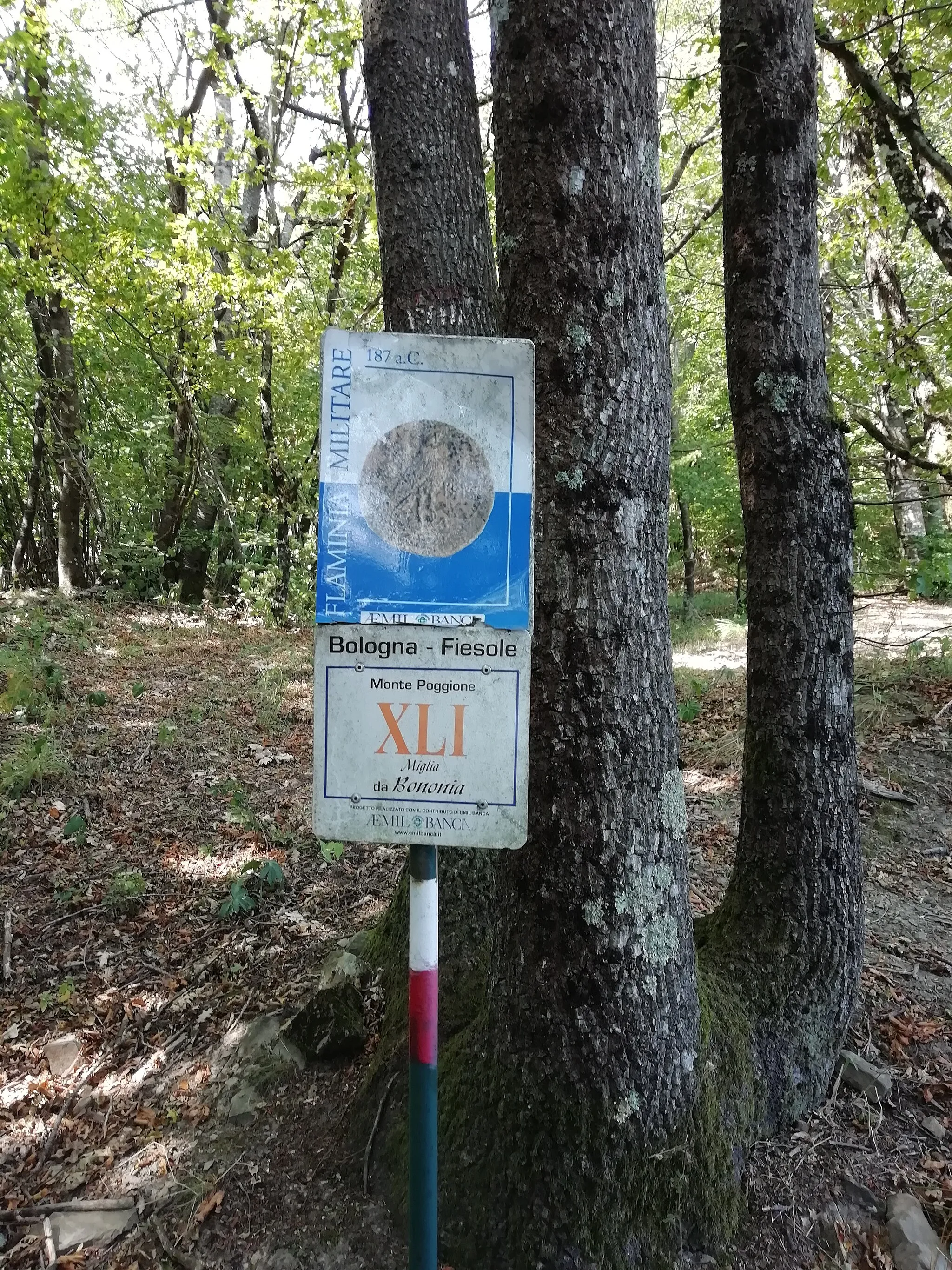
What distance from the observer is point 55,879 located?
160 inches

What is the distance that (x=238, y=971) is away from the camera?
3.37 meters

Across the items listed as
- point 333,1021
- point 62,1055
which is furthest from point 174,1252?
point 62,1055

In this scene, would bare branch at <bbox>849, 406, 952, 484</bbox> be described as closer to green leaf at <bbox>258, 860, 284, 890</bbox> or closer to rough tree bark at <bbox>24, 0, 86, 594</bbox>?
green leaf at <bbox>258, 860, 284, 890</bbox>

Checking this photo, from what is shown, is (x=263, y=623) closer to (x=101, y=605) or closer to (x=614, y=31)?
(x=101, y=605)

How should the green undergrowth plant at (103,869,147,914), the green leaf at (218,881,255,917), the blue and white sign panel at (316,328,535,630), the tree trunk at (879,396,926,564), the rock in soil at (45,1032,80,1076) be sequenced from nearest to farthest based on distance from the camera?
the blue and white sign panel at (316,328,535,630)
the rock in soil at (45,1032,80,1076)
the green leaf at (218,881,255,917)
the green undergrowth plant at (103,869,147,914)
the tree trunk at (879,396,926,564)

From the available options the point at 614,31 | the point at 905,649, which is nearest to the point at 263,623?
the point at 905,649

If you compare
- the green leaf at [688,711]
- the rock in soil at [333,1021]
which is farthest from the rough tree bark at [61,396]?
the rock in soil at [333,1021]

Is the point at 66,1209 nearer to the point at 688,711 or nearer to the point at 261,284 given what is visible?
the point at 688,711

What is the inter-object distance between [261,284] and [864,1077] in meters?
9.74

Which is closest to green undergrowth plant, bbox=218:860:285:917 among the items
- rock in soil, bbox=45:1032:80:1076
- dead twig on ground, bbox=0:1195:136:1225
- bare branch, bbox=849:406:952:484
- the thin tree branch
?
rock in soil, bbox=45:1032:80:1076

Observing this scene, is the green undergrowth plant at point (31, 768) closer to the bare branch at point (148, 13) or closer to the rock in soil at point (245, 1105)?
the rock in soil at point (245, 1105)

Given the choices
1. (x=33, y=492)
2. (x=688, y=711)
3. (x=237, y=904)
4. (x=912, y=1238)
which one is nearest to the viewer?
(x=912, y=1238)

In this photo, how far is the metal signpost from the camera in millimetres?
1437

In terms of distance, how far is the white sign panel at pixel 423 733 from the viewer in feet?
4.75
